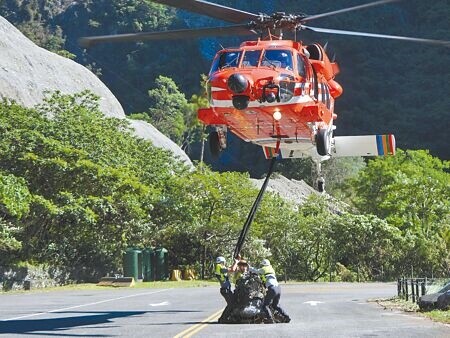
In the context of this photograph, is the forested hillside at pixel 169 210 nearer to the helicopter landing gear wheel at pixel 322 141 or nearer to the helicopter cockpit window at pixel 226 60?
the helicopter cockpit window at pixel 226 60

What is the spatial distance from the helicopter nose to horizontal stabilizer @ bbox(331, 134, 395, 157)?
605cm

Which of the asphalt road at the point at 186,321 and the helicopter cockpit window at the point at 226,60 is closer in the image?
the asphalt road at the point at 186,321

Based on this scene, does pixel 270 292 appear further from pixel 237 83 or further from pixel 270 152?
pixel 270 152

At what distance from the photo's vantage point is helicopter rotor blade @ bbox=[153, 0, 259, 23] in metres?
17.0

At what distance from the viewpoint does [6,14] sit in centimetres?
17162

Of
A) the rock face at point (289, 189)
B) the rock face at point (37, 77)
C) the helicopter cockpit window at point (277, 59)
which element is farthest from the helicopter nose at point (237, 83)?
the rock face at point (289, 189)

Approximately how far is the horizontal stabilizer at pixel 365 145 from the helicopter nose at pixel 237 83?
6.05 metres

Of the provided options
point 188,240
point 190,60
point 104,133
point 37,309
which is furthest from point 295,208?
point 190,60

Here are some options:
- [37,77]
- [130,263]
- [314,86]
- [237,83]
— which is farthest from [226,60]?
[37,77]

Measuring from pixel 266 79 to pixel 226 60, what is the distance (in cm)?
136

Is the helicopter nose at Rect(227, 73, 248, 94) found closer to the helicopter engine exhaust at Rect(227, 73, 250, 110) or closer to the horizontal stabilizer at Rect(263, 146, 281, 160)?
the helicopter engine exhaust at Rect(227, 73, 250, 110)

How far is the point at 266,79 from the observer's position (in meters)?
18.8

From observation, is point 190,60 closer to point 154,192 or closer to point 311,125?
point 154,192

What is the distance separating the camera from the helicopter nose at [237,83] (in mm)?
18328
